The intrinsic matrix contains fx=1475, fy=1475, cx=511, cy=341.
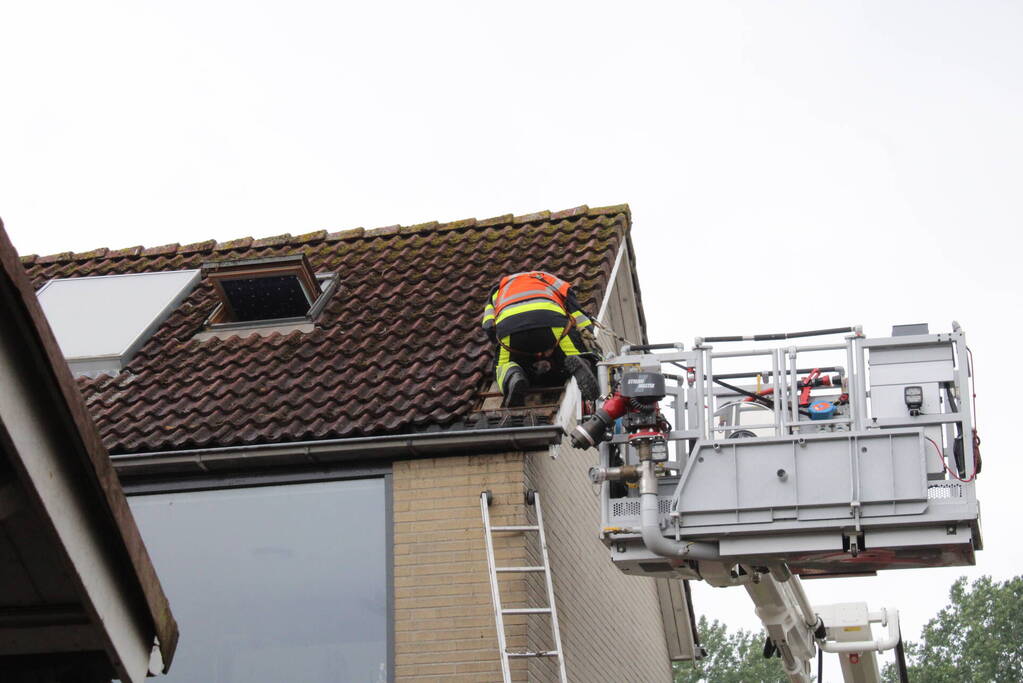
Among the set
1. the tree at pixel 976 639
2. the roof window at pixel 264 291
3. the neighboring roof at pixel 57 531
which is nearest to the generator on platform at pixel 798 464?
the roof window at pixel 264 291

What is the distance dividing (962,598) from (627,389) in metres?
41.8

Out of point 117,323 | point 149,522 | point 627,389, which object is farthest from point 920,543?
point 117,323

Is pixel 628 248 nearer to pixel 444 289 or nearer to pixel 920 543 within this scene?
pixel 444 289

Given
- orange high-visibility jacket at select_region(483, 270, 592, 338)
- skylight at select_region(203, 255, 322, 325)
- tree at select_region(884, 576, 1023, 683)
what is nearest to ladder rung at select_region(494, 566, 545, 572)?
orange high-visibility jacket at select_region(483, 270, 592, 338)

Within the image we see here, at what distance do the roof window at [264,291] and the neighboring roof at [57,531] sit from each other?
7556 mm

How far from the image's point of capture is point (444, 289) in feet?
43.3

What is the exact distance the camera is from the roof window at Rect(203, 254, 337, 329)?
12.9 m

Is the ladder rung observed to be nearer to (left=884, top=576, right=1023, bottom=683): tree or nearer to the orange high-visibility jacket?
the orange high-visibility jacket

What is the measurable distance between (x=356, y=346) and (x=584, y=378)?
8.78 ft

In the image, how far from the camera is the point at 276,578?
1062cm

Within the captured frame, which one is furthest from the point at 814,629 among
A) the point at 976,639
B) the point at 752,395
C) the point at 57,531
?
the point at 976,639

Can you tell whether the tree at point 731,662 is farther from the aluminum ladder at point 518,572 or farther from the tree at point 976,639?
the aluminum ladder at point 518,572

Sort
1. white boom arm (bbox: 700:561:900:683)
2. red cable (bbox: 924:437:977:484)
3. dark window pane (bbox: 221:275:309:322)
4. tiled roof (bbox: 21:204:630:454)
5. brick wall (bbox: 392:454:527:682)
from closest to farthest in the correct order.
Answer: red cable (bbox: 924:437:977:484)
brick wall (bbox: 392:454:527:682)
tiled roof (bbox: 21:204:630:454)
white boom arm (bbox: 700:561:900:683)
dark window pane (bbox: 221:275:309:322)

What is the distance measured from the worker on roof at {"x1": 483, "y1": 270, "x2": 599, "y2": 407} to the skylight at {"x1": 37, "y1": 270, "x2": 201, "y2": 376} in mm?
3715
